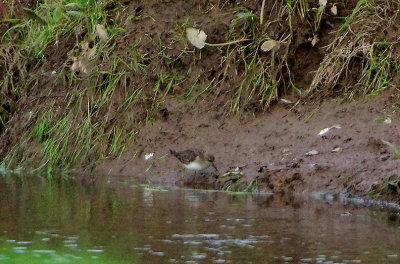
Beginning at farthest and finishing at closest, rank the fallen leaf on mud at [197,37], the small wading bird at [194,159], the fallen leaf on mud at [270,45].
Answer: the fallen leaf on mud at [197,37] < the fallen leaf on mud at [270,45] < the small wading bird at [194,159]

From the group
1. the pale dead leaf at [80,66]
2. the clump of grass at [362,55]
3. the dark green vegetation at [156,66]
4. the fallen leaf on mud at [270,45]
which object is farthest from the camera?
the pale dead leaf at [80,66]

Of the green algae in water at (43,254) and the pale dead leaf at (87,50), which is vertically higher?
the pale dead leaf at (87,50)

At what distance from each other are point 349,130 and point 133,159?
1.89 m

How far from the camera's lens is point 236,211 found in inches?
227

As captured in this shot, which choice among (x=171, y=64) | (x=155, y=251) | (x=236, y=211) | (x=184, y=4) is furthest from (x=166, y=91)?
(x=155, y=251)

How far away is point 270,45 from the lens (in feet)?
26.1

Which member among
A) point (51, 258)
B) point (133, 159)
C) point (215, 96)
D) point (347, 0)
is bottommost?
point (51, 258)

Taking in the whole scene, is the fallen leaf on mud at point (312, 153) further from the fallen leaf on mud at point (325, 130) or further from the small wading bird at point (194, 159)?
the small wading bird at point (194, 159)

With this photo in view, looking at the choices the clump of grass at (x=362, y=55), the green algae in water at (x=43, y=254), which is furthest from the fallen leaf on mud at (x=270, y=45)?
the green algae in water at (x=43, y=254)

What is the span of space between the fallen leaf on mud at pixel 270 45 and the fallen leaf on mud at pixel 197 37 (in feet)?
1.98

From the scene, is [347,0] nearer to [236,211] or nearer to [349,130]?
[349,130]

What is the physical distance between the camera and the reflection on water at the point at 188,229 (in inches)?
173

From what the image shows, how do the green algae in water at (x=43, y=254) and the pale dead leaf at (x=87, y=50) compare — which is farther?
the pale dead leaf at (x=87, y=50)

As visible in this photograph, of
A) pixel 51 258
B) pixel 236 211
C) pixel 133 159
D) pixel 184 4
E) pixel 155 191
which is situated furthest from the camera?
pixel 184 4
